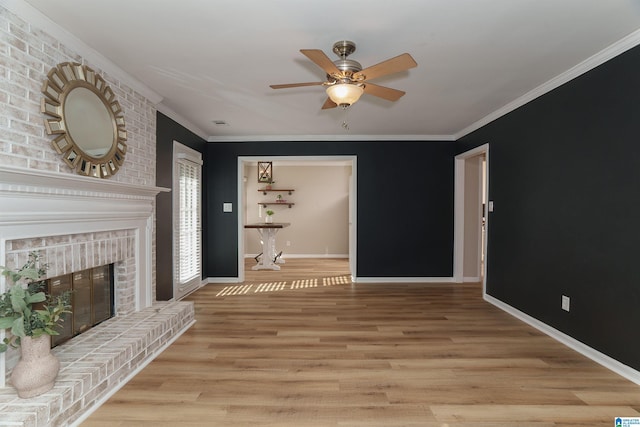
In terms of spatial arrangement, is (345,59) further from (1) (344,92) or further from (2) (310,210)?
(2) (310,210)

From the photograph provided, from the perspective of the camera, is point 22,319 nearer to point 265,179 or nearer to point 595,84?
point 595,84

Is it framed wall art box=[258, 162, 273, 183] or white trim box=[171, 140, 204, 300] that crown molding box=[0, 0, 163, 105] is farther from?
framed wall art box=[258, 162, 273, 183]

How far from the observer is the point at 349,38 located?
2426 mm

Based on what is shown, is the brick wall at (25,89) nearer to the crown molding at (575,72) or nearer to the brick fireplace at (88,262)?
the brick fireplace at (88,262)

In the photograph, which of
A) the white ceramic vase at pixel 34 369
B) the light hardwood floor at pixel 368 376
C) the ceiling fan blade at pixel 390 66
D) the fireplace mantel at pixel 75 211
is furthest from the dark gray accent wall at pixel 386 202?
the white ceramic vase at pixel 34 369

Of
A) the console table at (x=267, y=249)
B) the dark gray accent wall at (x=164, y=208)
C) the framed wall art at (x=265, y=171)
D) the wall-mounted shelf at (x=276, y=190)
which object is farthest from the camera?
the wall-mounted shelf at (x=276, y=190)

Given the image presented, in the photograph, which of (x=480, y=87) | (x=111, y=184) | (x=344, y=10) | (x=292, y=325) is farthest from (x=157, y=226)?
(x=480, y=87)

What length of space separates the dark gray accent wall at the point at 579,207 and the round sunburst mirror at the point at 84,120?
3.99 meters

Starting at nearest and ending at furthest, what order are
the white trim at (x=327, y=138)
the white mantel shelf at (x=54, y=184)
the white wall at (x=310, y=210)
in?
the white mantel shelf at (x=54, y=184), the white trim at (x=327, y=138), the white wall at (x=310, y=210)

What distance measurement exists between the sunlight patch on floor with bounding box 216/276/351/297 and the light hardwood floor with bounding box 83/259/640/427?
0.93m

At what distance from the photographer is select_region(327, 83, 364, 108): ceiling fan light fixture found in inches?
92.0

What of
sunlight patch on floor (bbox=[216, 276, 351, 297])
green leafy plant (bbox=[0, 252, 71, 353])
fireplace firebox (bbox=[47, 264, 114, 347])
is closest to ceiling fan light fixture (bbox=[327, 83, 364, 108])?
green leafy plant (bbox=[0, 252, 71, 353])

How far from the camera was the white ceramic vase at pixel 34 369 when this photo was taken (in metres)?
1.79

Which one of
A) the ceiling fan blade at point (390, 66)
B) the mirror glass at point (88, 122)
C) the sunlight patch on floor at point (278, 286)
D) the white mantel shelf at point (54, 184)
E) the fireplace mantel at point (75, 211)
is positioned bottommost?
the sunlight patch on floor at point (278, 286)
